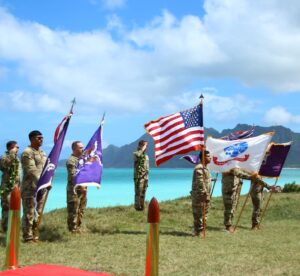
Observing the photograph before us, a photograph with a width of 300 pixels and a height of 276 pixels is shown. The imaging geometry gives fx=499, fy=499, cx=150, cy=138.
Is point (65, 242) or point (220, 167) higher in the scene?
point (220, 167)

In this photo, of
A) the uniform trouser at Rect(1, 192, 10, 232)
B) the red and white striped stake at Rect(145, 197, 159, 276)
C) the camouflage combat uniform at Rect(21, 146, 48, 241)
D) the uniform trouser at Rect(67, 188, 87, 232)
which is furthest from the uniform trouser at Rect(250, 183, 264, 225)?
the red and white striped stake at Rect(145, 197, 159, 276)

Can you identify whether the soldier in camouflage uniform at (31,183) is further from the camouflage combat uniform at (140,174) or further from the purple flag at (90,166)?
the camouflage combat uniform at (140,174)

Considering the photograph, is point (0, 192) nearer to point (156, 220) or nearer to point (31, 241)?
point (31, 241)

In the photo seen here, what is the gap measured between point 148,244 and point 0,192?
283 inches

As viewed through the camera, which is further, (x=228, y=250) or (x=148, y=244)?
(x=228, y=250)

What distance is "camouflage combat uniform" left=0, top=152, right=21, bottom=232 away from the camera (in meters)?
11.4

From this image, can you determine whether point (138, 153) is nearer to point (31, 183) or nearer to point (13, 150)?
point (13, 150)

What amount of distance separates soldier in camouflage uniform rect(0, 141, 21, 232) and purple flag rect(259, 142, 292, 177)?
7001 millimetres

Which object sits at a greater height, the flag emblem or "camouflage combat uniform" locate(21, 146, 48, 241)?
the flag emblem

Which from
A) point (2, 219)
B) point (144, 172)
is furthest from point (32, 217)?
point (144, 172)

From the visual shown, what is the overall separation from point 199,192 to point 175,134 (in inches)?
59.5

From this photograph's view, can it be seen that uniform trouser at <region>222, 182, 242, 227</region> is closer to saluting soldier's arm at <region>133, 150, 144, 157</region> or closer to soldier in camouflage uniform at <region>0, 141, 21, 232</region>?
saluting soldier's arm at <region>133, 150, 144, 157</region>

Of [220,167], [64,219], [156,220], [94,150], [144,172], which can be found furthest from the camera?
[144,172]

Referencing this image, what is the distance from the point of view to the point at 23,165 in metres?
10.1
